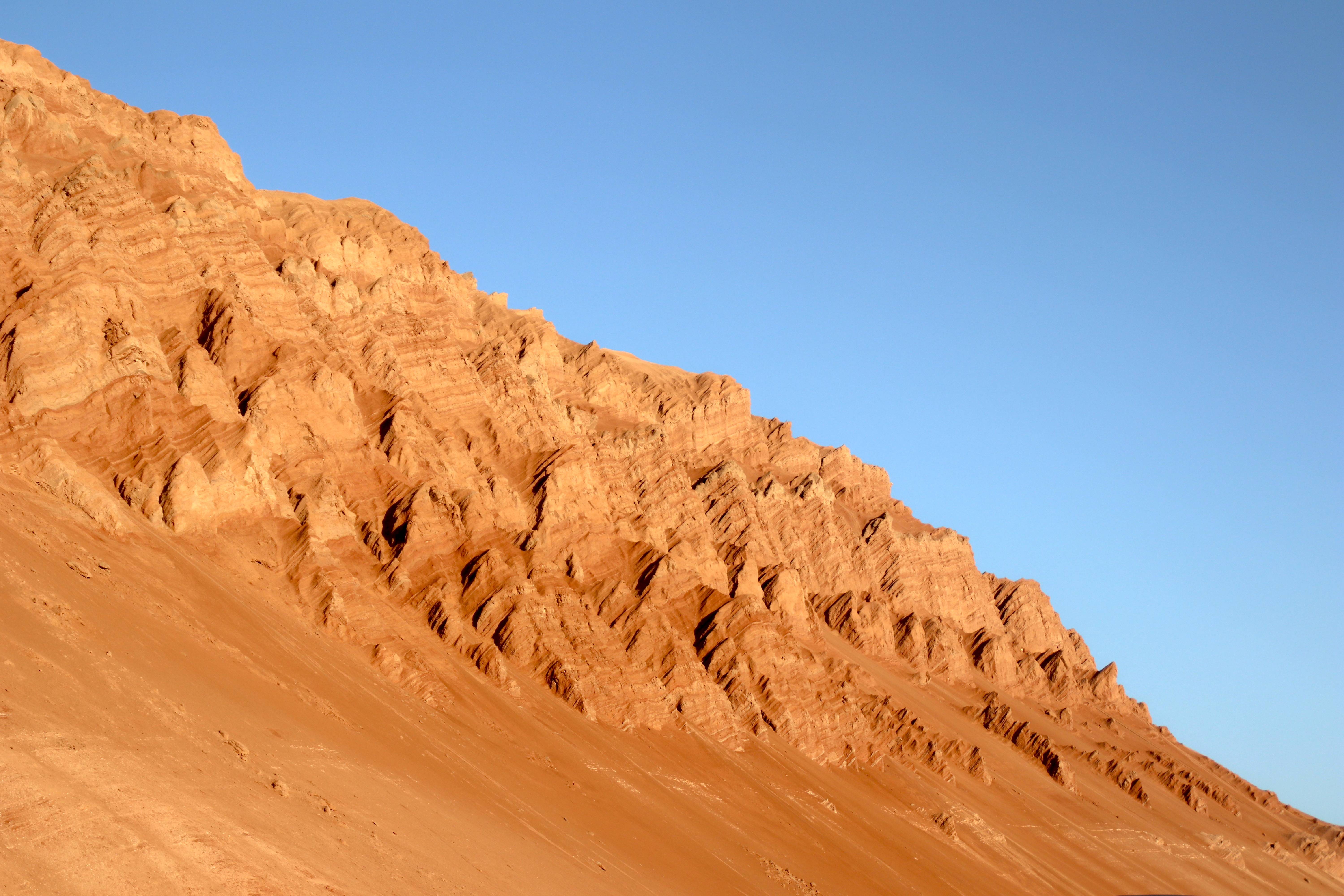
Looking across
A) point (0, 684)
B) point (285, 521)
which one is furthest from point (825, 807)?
point (0, 684)

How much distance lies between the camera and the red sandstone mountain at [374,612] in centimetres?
3153

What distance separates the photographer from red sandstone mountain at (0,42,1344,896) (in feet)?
103

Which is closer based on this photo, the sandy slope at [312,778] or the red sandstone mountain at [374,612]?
the sandy slope at [312,778]

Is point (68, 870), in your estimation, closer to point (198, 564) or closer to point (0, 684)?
point (0, 684)

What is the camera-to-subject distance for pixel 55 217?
157 ft

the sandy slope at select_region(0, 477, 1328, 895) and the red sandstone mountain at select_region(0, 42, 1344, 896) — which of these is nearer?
the sandy slope at select_region(0, 477, 1328, 895)

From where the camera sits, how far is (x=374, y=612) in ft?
163

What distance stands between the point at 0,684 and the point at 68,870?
20.7 ft

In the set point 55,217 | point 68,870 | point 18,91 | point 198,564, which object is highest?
point 18,91

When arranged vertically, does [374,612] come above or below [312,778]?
above

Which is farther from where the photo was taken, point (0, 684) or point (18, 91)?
point (18, 91)

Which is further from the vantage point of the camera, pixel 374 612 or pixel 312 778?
pixel 374 612

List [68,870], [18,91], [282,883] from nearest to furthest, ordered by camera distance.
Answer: [68,870], [282,883], [18,91]

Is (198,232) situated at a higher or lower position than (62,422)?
higher
